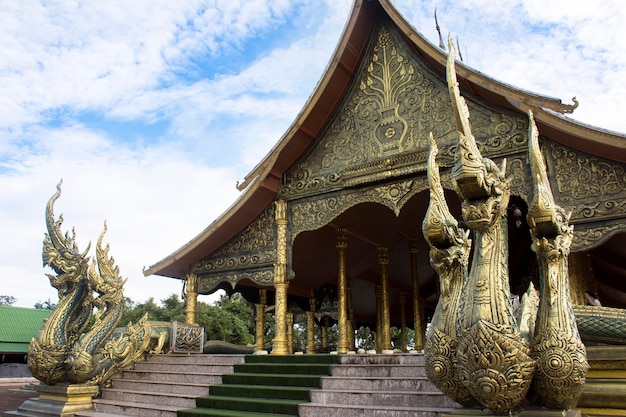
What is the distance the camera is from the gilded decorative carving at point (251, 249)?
863 centimetres

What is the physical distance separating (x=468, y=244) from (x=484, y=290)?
0.57 meters

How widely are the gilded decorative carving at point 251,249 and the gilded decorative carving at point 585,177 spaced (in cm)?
462

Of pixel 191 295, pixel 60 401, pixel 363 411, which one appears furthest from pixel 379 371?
pixel 191 295

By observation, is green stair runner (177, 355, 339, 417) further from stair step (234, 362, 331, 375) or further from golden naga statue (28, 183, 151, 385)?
golden naga statue (28, 183, 151, 385)

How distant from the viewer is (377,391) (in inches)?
195

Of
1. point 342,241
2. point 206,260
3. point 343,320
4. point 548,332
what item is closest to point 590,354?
point 548,332

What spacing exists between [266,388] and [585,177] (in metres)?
4.71

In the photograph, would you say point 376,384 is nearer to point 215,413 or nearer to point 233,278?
point 215,413

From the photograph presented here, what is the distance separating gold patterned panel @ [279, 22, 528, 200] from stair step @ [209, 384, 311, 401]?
11.4ft

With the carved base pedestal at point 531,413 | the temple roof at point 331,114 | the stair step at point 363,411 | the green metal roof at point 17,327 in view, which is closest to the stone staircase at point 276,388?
the stair step at point 363,411

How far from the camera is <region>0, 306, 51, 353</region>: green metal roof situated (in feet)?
51.5

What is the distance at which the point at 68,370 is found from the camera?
668 centimetres

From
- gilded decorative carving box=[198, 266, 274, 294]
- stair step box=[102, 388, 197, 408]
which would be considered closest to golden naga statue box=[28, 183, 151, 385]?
stair step box=[102, 388, 197, 408]

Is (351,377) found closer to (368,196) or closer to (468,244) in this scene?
(468,244)
